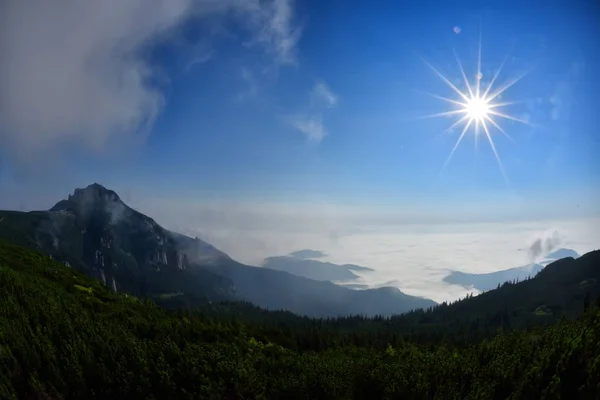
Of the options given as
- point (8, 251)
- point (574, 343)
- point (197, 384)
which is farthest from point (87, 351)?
point (8, 251)

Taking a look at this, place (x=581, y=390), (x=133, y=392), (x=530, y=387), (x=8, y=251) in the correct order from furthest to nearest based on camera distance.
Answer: (x=8, y=251)
(x=133, y=392)
(x=530, y=387)
(x=581, y=390)

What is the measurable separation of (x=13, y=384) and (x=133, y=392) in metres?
8.22

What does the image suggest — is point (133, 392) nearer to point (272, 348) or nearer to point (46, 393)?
point (46, 393)

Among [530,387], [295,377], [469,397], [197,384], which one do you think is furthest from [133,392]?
[530,387]

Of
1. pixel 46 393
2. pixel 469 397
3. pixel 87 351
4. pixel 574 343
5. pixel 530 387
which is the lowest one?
pixel 46 393

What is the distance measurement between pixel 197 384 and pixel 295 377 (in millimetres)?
9013

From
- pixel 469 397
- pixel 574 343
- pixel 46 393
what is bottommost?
pixel 46 393

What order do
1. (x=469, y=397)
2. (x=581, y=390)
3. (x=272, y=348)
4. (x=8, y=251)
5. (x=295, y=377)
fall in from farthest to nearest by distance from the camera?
(x=8, y=251)
(x=272, y=348)
(x=295, y=377)
(x=469, y=397)
(x=581, y=390)

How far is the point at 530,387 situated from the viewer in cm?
2292

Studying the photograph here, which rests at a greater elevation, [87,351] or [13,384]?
[87,351]

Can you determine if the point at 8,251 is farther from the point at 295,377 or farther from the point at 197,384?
the point at 295,377

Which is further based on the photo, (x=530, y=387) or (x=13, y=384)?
(x=13, y=384)

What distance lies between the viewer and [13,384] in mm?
27984

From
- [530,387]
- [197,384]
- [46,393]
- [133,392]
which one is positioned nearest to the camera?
[530,387]
